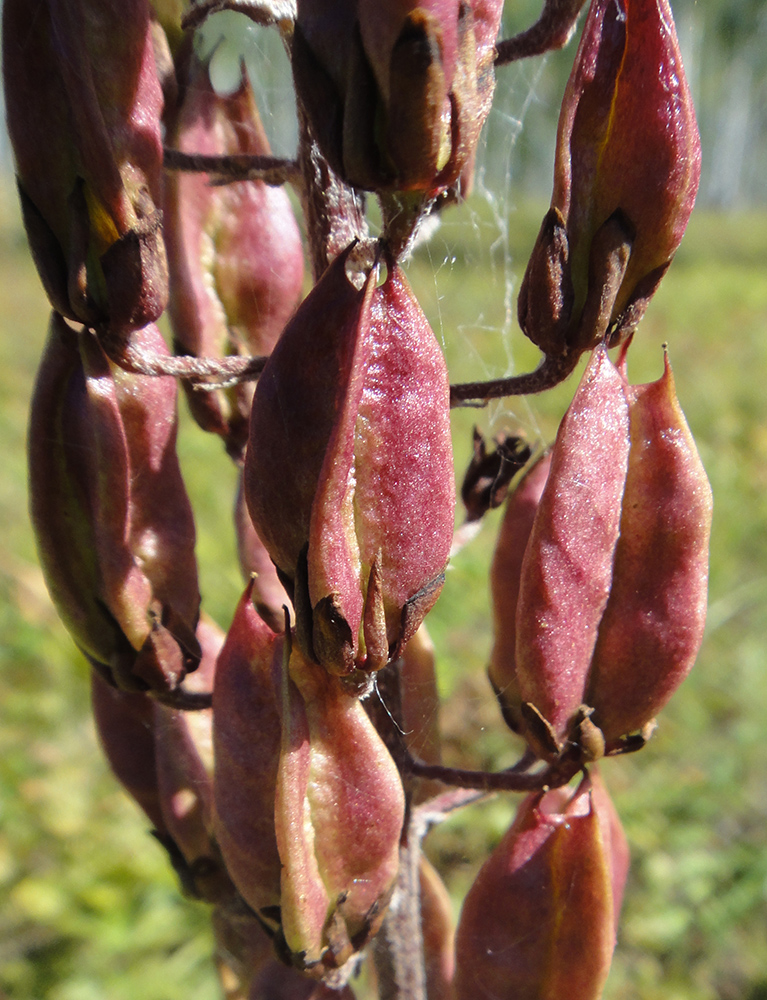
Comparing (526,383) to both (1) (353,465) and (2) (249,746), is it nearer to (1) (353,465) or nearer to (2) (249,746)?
(1) (353,465)

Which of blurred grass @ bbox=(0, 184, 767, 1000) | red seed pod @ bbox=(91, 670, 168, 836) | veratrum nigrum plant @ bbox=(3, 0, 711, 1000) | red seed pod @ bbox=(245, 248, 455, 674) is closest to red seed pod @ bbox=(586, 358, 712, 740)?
veratrum nigrum plant @ bbox=(3, 0, 711, 1000)

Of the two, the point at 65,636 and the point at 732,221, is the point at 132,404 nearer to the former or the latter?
the point at 65,636

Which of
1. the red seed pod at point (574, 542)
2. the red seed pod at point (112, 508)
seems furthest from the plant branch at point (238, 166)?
the red seed pod at point (574, 542)

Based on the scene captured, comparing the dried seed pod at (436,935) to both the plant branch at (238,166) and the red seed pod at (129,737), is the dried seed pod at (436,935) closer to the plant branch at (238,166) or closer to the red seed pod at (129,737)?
the red seed pod at (129,737)

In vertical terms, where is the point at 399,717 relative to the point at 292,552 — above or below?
below

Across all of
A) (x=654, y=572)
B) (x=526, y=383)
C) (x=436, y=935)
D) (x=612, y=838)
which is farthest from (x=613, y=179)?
(x=436, y=935)

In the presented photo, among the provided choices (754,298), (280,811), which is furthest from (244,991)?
(754,298)
